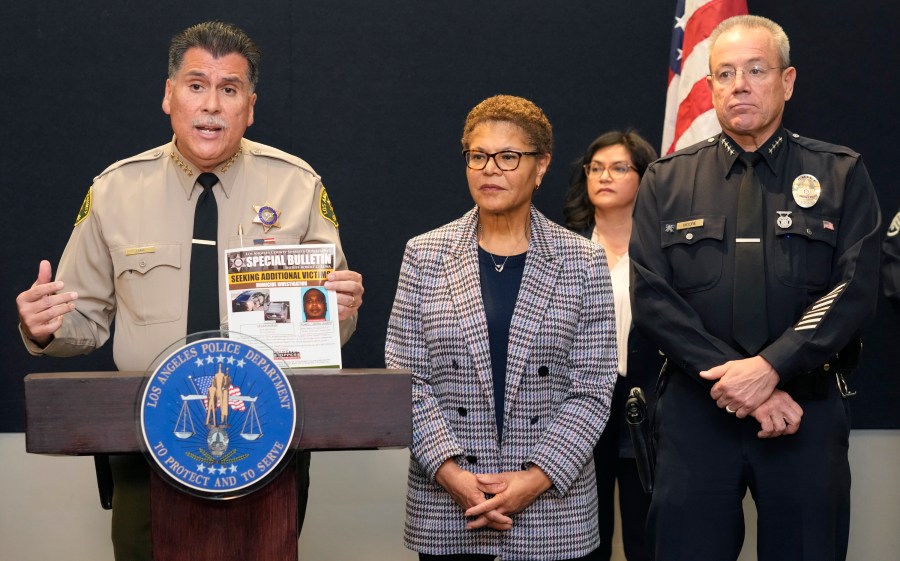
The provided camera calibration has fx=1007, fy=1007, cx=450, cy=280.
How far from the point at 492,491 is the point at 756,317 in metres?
0.76

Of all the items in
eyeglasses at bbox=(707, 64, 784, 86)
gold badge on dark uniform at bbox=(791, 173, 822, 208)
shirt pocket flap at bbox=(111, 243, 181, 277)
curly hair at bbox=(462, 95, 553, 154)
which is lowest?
shirt pocket flap at bbox=(111, 243, 181, 277)

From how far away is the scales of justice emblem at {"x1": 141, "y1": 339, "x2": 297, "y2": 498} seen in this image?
5.32ft

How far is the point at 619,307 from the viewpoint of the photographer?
3.43m

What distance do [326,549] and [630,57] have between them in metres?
2.26

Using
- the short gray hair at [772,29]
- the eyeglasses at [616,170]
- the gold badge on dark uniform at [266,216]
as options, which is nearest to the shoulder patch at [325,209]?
the gold badge on dark uniform at [266,216]

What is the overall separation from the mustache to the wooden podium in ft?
2.40

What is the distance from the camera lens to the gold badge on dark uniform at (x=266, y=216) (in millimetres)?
2293

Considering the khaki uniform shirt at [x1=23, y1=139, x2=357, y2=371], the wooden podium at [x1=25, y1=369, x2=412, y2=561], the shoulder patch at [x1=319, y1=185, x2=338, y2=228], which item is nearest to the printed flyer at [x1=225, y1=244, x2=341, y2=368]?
the wooden podium at [x1=25, y1=369, x2=412, y2=561]

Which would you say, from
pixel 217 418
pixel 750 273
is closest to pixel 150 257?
pixel 217 418

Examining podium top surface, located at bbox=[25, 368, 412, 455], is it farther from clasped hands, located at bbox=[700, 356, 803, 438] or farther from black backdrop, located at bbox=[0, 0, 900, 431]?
black backdrop, located at bbox=[0, 0, 900, 431]

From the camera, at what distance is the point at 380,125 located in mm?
3844

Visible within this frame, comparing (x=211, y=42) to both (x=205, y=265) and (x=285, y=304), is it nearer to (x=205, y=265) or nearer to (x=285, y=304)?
(x=205, y=265)

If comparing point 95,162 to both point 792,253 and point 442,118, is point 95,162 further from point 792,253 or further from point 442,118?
point 792,253

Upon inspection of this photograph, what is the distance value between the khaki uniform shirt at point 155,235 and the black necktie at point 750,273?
0.93 metres
